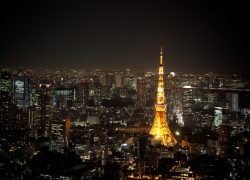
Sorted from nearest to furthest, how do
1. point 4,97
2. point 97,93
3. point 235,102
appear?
point 4,97
point 235,102
point 97,93

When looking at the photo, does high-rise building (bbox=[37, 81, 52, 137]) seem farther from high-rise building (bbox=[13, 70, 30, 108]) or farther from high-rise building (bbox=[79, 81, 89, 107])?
high-rise building (bbox=[79, 81, 89, 107])

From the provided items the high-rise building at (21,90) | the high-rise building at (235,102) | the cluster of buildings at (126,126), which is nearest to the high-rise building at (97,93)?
the cluster of buildings at (126,126)

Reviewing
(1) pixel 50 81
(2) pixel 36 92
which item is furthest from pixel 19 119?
(1) pixel 50 81

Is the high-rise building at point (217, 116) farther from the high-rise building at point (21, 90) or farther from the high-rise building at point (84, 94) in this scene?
the high-rise building at point (21, 90)

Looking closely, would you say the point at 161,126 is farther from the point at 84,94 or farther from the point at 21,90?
the point at 84,94

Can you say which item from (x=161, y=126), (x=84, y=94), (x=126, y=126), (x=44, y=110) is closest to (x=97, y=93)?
(x=84, y=94)

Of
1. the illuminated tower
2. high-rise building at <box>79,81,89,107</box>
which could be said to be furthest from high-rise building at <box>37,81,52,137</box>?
the illuminated tower

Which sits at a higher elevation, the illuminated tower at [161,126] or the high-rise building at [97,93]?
the high-rise building at [97,93]

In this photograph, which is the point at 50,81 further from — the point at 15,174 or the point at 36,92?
the point at 15,174

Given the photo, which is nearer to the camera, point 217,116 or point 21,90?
point 217,116
